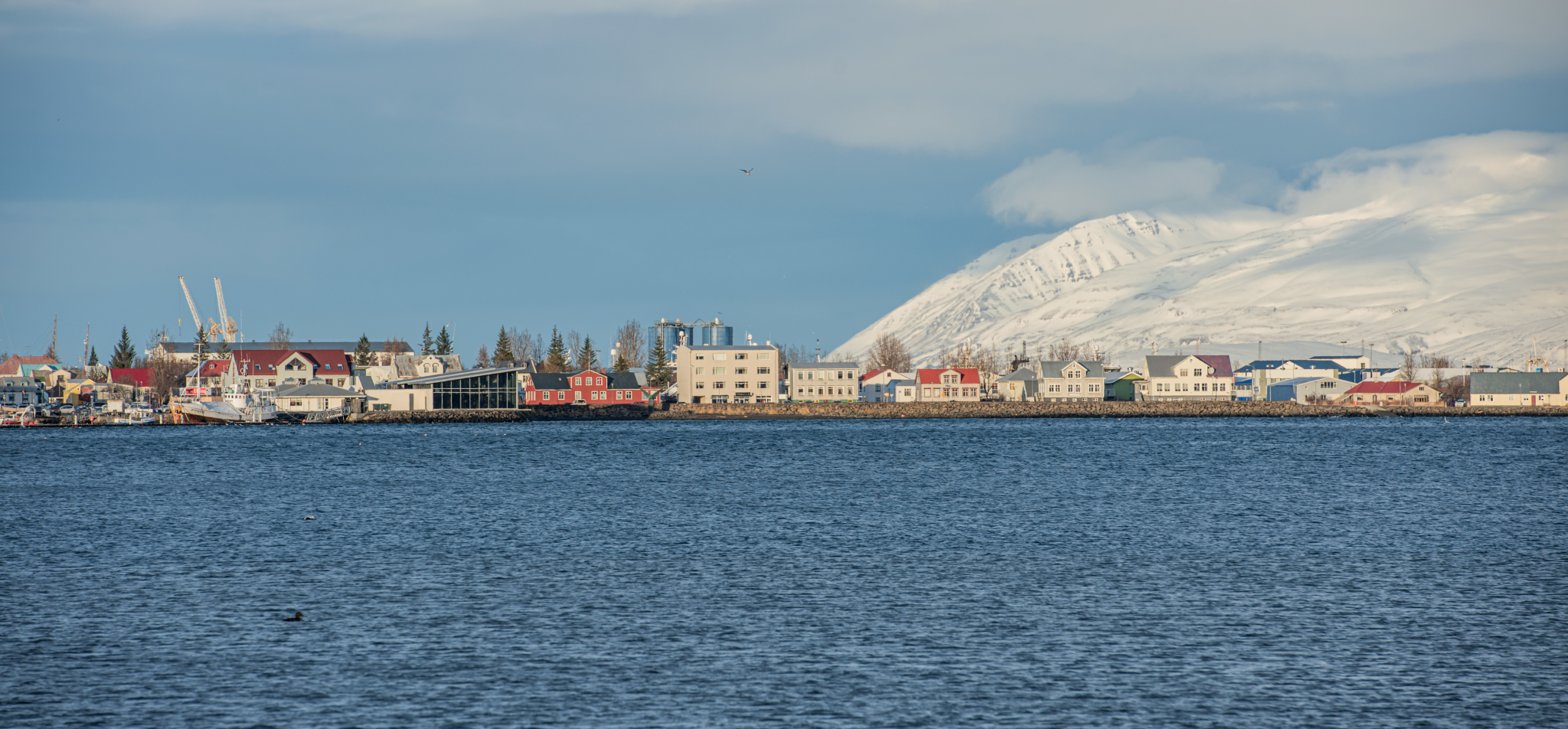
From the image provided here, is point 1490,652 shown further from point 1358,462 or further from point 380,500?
point 1358,462

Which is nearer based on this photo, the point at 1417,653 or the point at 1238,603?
the point at 1417,653

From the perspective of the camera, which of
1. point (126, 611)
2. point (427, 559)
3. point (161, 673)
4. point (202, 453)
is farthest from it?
point (202, 453)

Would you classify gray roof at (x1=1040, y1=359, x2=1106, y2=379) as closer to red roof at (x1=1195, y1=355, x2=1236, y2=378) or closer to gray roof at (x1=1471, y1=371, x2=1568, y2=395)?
red roof at (x1=1195, y1=355, x2=1236, y2=378)

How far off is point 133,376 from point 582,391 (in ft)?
285

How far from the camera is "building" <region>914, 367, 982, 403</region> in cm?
16350

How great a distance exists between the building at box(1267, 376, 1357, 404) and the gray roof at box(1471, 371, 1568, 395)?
17.5m

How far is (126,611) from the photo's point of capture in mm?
24719

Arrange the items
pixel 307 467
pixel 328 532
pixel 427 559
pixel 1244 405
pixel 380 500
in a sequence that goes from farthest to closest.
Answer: pixel 1244 405 < pixel 307 467 < pixel 380 500 < pixel 328 532 < pixel 427 559

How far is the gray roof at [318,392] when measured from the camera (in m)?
139

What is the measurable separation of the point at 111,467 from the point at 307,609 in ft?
173

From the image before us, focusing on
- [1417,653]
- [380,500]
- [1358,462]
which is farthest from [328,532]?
[1358,462]

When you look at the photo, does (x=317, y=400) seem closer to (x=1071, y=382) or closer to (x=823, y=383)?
(x=823, y=383)

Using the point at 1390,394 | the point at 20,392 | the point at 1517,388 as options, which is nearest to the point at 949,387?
the point at 1390,394

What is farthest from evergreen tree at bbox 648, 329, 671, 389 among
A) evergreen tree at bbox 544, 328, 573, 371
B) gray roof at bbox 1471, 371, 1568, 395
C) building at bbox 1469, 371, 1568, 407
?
gray roof at bbox 1471, 371, 1568, 395
